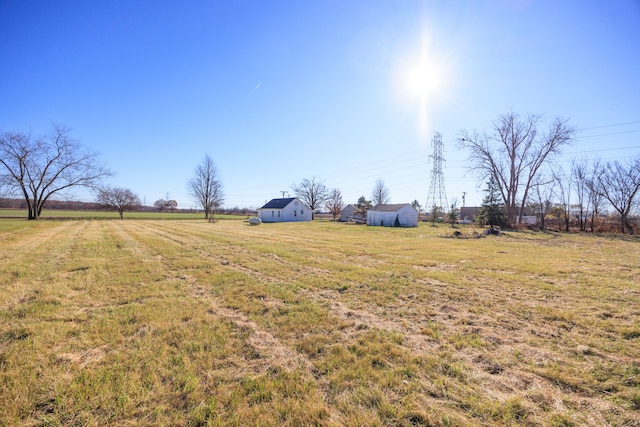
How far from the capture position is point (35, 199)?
3047 cm

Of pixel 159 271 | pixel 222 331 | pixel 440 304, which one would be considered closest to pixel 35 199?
pixel 159 271

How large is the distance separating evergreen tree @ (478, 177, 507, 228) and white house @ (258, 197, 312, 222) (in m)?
26.9

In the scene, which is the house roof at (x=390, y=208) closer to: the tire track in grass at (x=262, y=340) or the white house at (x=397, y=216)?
the white house at (x=397, y=216)

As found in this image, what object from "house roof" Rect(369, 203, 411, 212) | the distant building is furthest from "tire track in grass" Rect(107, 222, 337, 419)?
the distant building

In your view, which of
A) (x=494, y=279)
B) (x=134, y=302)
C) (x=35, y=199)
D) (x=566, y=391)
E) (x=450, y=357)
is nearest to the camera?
(x=566, y=391)

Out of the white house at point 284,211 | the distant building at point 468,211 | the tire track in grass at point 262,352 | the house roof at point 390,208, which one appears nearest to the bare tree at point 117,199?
the white house at point 284,211

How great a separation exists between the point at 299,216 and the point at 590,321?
40.5 m

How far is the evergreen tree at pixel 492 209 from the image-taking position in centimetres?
2887

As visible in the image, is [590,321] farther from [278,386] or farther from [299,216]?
[299,216]

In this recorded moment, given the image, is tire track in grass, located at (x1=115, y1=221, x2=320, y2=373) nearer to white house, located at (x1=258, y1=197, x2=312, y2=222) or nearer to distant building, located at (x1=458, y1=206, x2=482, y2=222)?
white house, located at (x1=258, y1=197, x2=312, y2=222)

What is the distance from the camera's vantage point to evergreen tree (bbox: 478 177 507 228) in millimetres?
28867

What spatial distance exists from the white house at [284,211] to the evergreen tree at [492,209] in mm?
26853

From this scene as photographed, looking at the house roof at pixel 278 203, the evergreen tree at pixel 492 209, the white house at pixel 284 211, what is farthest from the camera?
the house roof at pixel 278 203

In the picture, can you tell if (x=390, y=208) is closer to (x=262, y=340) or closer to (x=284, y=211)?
(x=284, y=211)
